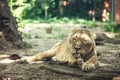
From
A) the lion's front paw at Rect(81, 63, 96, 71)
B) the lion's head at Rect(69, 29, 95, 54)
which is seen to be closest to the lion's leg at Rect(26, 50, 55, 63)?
the lion's head at Rect(69, 29, 95, 54)

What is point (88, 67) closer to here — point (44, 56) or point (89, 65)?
point (89, 65)

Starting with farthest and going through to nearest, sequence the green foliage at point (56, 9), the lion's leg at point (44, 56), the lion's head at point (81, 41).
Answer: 1. the green foliage at point (56, 9)
2. the lion's leg at point (44, 56)
3. the lion's head at point (81, 41)

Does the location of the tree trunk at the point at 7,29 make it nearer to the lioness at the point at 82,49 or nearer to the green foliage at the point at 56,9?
the lioness at the point at 82,49

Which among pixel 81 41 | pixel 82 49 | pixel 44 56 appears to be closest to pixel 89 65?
pixel 82 49

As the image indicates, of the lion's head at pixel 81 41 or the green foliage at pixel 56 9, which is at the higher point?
the lion's head at pixel 81 41

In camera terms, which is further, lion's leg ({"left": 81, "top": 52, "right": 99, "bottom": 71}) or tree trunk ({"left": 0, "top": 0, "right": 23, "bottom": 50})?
tree trunk ({"left": 0, "top": 0, "right": 23, "bottom": 50})

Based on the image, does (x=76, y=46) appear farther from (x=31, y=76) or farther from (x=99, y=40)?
(x=99, y=40)

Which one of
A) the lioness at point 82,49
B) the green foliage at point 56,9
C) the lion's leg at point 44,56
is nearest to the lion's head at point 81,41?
the lioness at point 82,49

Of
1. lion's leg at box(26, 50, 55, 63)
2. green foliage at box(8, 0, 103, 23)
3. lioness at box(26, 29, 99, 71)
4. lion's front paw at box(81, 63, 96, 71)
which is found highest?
lioness at box(26, 29, 99, 71)

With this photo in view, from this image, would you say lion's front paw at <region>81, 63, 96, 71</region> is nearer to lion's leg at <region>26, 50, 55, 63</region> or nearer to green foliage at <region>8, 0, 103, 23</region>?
lion's leg at <region>26, 50, 55, 63</region>

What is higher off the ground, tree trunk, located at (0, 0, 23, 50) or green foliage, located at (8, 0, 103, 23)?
tree trunk, located at (0, 0, 23, 50)

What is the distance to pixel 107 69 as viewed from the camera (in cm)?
656

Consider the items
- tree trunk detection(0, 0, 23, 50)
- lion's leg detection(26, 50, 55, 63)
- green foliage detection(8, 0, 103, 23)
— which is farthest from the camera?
green foliage detection(8, 0, 103, 23)

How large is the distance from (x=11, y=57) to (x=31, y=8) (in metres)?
18.5
